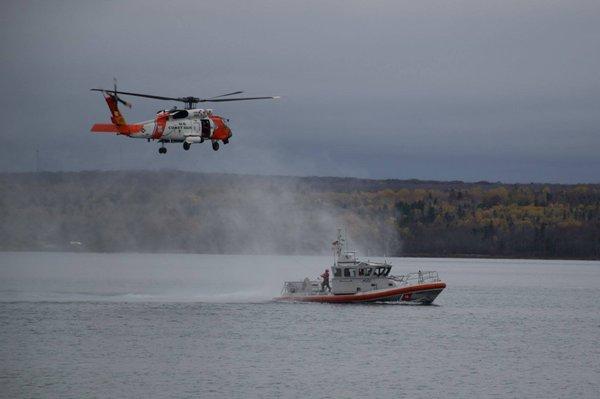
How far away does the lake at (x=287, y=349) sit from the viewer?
6794 cm

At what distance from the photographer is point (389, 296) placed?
4309 inches

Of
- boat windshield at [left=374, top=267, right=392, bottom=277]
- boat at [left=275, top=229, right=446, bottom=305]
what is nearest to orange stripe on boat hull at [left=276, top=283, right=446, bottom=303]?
boat at [left=275, top=229, right=446, bottom=305]

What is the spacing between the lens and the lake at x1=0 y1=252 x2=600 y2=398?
67.9 m

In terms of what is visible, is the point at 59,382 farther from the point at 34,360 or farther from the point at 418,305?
the point at 418,305

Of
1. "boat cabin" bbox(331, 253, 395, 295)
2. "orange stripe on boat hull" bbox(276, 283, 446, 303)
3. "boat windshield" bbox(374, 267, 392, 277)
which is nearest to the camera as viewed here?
"boat cabin" bbox(331, 253, 395, 295)

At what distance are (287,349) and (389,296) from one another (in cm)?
2654

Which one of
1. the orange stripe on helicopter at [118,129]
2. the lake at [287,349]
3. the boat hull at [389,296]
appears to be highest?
the orange stripe on helicopter at [118,129]

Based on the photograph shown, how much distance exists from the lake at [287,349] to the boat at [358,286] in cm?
145

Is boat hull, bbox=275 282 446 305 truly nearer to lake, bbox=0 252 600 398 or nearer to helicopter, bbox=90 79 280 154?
lake, bbox=0 252 600 398

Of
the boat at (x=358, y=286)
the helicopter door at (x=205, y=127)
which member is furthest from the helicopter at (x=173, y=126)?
the boat at (x=358, y=286)

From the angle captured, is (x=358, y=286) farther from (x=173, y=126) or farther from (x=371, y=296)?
(x=173, y=126)

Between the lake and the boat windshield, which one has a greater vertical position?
the boat windshield

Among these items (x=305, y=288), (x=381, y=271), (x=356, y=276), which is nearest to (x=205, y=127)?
(x=356, y=276)

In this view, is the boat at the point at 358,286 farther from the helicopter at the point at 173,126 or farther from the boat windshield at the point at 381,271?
the helicopter at the point at 173,126
